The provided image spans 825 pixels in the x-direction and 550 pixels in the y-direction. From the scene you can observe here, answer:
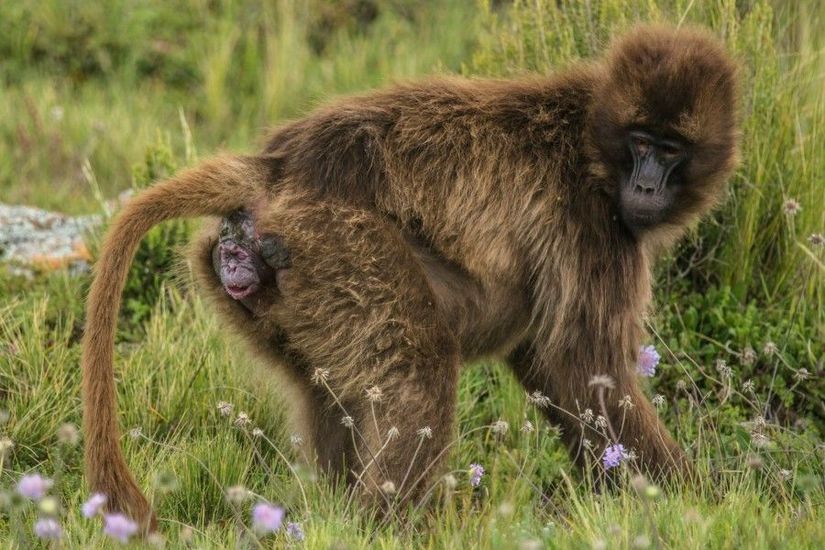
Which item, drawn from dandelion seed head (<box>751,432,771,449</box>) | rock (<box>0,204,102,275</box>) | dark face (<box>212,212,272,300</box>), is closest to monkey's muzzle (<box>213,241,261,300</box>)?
dark face (<box>212,212,272,300</box>)

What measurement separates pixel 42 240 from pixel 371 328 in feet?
9.68

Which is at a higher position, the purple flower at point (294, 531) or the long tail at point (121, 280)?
the long tail at point (121, 280)

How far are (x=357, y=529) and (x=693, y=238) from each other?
2.67 metres

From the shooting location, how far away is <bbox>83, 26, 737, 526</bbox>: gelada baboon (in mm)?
4434

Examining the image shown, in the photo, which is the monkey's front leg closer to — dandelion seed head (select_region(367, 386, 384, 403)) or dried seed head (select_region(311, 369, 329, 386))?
dandelion seed head (select_region(367, 386, 384, 403))

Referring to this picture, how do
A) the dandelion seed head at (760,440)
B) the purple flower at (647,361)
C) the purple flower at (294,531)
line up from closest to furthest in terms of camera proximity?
the purple flower at (294,531)
the dandelion seed head at (760,440)
the purple flower at (647,361)

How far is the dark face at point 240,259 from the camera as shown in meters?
4.48

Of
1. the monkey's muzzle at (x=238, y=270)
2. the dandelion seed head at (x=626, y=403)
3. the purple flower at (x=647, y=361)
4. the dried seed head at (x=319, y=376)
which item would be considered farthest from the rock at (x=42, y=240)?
the dandelion seed head at (x=626, y=403)

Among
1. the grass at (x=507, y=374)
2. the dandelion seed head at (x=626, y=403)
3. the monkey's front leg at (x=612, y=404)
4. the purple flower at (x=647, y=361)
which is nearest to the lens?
the grass at (x=507, y=374)

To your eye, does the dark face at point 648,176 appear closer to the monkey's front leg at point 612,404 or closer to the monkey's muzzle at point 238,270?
the monkey's front leg at point 612,404

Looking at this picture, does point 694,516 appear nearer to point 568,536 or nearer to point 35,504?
point 568,536

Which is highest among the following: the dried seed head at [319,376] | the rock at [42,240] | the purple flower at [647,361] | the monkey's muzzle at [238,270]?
the monkey's muzzle at [238,270]

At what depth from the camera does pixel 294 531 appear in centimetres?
→ 410

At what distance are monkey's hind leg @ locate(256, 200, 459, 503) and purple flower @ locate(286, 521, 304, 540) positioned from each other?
37 cm
